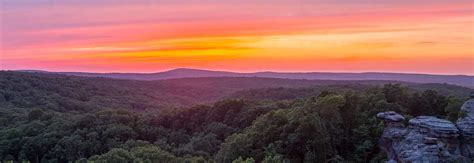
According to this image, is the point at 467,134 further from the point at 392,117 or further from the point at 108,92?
the point at 108,92

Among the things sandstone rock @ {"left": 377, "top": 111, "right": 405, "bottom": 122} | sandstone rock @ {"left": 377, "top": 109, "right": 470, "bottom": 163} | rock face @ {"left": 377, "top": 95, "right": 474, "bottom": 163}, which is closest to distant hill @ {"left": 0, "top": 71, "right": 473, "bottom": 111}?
sandstone rock @ {"left": 377, "top": 111, "right": 405, "bottom": 122}

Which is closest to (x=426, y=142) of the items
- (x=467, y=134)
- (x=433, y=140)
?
(x=433, y=140)

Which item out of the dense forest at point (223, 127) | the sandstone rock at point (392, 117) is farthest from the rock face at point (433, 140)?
the dense forest at point (223, 127)

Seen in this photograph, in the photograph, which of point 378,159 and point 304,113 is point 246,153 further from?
point 378,159

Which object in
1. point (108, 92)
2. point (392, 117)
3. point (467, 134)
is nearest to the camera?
point (467, 134)

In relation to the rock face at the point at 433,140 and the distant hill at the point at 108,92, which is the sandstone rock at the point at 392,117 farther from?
the distant hill at the point at 108,92

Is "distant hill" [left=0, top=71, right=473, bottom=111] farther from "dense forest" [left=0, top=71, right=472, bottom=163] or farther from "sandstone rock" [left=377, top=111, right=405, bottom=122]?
"sandstone rock" [left=377, top=111, right=405, bottom=122]
